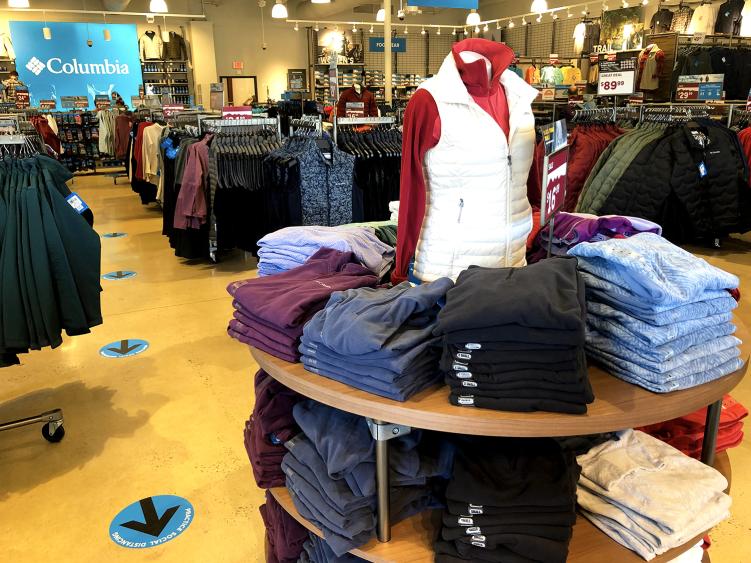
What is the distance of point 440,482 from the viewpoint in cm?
150

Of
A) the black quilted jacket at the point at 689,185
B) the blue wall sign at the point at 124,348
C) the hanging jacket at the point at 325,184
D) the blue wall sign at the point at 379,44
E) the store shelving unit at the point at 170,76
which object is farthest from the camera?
the store shelving unit at the point at 170,76

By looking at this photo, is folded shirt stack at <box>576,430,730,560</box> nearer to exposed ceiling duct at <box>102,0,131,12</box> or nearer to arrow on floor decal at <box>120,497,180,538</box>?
arrow on floor decal at <box>120,497,180,538</box>

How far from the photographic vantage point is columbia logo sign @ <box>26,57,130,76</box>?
15.1 m

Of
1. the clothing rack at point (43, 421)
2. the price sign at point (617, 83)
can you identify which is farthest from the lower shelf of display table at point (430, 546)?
the price sign at point (617, 83)

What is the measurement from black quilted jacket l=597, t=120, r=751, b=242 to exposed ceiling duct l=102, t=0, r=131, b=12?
14.5 metres

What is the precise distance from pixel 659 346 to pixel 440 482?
24.5 inches

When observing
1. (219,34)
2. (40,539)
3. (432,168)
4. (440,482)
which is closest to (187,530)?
(40,539)

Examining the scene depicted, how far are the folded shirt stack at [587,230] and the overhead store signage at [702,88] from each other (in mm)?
5439

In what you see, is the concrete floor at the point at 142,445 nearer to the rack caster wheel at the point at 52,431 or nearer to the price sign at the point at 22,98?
the rack caster wheel at the point at 52,431

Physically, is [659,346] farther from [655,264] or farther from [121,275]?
[121,275]

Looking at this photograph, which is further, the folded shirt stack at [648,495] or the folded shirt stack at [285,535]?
the folded shirt stack at [285,535]

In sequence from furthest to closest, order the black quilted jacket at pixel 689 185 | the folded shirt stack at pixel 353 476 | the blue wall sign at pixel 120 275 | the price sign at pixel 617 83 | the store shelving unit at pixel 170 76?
the store shelving unit at pixel 170 76
the price sign at pixel 617 83
the blue wall sign at pixel 120 275
the black quilted jacket at pixel 689 185
the folded shirt stack at pixel 353 476

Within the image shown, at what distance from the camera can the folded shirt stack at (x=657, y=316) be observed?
123cm

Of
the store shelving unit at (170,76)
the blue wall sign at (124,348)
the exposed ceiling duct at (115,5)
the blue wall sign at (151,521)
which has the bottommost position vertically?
the blue wall sign at (151,521)
